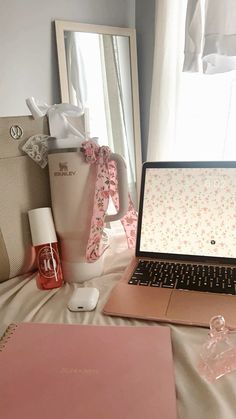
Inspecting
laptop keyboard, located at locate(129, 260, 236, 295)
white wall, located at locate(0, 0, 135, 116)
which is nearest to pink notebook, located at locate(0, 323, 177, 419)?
laptop keyboard, located at locate(129, 260, 236, 295)

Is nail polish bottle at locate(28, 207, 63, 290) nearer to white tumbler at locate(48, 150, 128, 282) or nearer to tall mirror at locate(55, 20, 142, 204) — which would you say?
white tumbler at locate(48, 150, 128, 282)

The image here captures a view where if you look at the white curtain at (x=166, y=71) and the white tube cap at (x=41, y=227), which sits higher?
the white curtain at (x=166, y=71)

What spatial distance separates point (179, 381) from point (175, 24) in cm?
128

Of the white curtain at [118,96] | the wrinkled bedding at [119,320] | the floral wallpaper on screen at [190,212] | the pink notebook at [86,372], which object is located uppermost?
the white curtain at [118,96]

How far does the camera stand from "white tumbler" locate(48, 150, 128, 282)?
0.66 metres

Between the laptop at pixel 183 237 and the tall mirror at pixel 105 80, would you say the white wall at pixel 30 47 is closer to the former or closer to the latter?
the tall mirror at pixel 105 80

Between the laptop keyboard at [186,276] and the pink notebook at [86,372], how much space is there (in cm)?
16

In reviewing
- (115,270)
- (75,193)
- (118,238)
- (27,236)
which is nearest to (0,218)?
(27,236)

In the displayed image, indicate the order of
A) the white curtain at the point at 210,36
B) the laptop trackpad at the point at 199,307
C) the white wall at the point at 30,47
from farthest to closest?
the white wall at the point at 30,47 < the white curtain at the point at 210,36 < the laptop trackpad at the point at 199,307

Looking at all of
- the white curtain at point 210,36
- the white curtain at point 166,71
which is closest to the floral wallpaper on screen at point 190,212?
the white curtain at point 210,36

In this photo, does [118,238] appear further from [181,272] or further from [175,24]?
[175,24]

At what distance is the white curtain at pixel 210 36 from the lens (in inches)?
36.3

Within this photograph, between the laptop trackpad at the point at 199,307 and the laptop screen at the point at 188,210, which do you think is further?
the laptop screen at the point at 188,210

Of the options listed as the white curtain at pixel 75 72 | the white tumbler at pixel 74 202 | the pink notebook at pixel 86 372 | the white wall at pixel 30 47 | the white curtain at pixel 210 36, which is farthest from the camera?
the white curtain at pixel 75 72
